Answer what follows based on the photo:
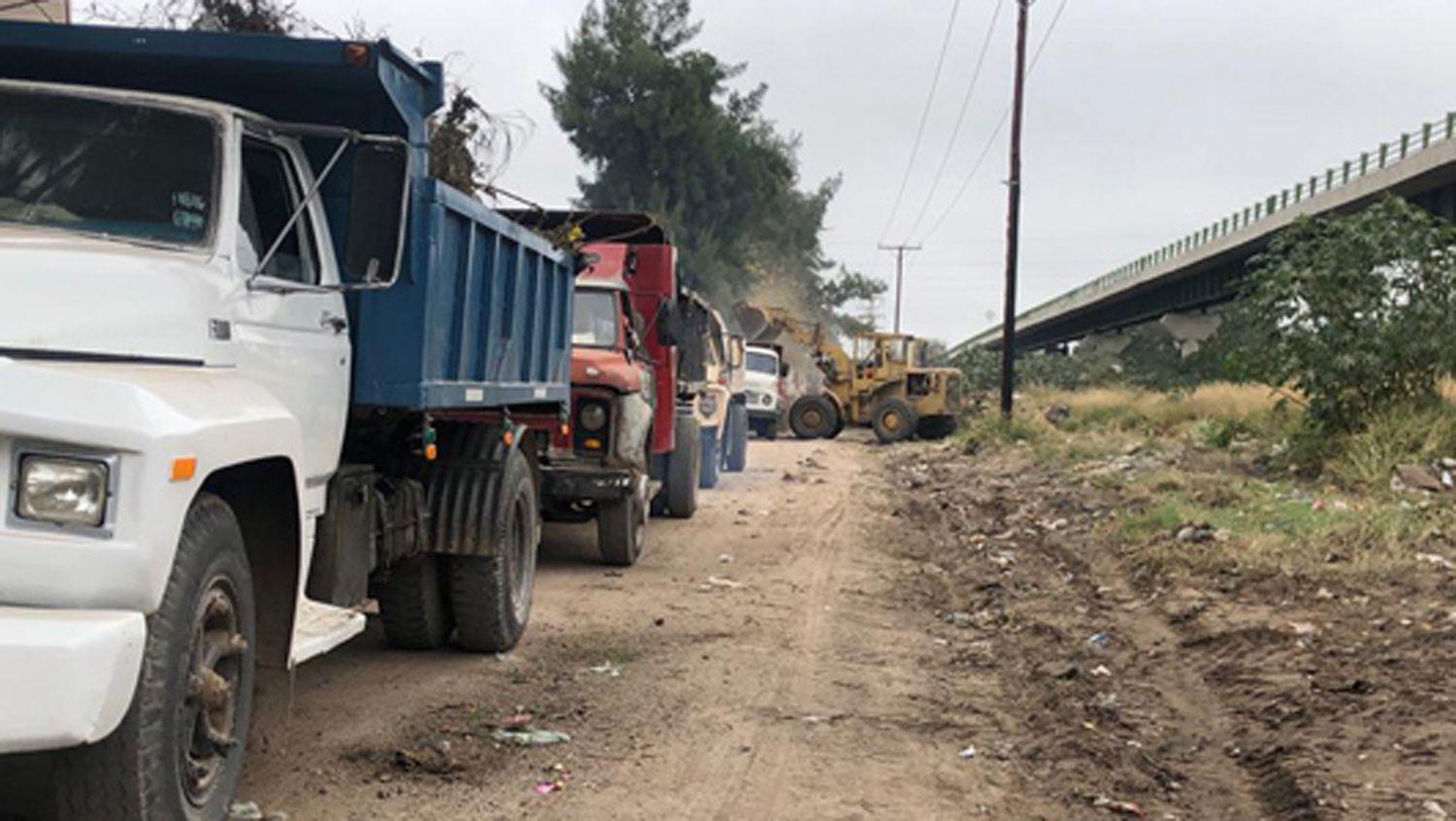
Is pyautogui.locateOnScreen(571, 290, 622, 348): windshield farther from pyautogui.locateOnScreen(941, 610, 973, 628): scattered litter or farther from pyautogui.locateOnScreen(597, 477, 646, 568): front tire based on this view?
pyautogui.locateOnScreen(941, 610, 973, 628): scattered litter

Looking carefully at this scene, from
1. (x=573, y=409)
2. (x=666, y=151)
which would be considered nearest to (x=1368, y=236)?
(x=573, y=409)

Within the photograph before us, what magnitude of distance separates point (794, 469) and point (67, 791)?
19.3 metres

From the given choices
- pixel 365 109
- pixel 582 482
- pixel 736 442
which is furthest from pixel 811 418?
pixel 365 109

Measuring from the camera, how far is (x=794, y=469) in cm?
2253

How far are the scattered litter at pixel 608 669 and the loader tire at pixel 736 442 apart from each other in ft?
43.9

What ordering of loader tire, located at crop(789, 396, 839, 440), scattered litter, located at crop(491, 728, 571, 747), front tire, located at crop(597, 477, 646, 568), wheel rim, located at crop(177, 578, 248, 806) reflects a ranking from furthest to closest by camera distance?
loader tire, located at crop(789, 396, 839, 440) → front tire, located at crop(597, 477, 646, 568) → scattered litter, located at crop(491, 728, 571, 747) → wheel rim, located at crop(177, 578, 248, 806)

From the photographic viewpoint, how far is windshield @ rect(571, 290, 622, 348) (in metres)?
11.0

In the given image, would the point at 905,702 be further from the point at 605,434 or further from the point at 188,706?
the point at 605,434

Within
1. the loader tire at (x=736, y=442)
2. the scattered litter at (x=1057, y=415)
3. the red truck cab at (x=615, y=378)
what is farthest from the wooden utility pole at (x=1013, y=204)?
the red truck cab at (x=615, y=378)

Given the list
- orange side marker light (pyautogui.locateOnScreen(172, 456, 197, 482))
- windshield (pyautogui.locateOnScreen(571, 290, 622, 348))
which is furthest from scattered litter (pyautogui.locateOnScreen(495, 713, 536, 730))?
windshield (pyautogui.locateOnScreen(571, 290, 622, 348))

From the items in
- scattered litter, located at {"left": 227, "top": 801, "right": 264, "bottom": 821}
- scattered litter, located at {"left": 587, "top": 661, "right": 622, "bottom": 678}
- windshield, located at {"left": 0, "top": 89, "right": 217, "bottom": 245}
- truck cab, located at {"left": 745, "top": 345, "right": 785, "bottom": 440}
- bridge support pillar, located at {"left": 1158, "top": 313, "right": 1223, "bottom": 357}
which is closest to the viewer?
windshield, located at {"left": 0, "top": 89, "right": 217, "bottom": 245}

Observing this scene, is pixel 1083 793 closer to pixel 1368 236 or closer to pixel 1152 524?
pixel 1152 524

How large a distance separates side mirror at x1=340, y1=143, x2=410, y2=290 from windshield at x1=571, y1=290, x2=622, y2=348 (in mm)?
6124

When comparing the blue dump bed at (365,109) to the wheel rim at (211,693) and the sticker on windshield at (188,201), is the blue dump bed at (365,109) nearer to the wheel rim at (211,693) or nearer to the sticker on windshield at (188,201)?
the sticker on windshield at (188,201)
